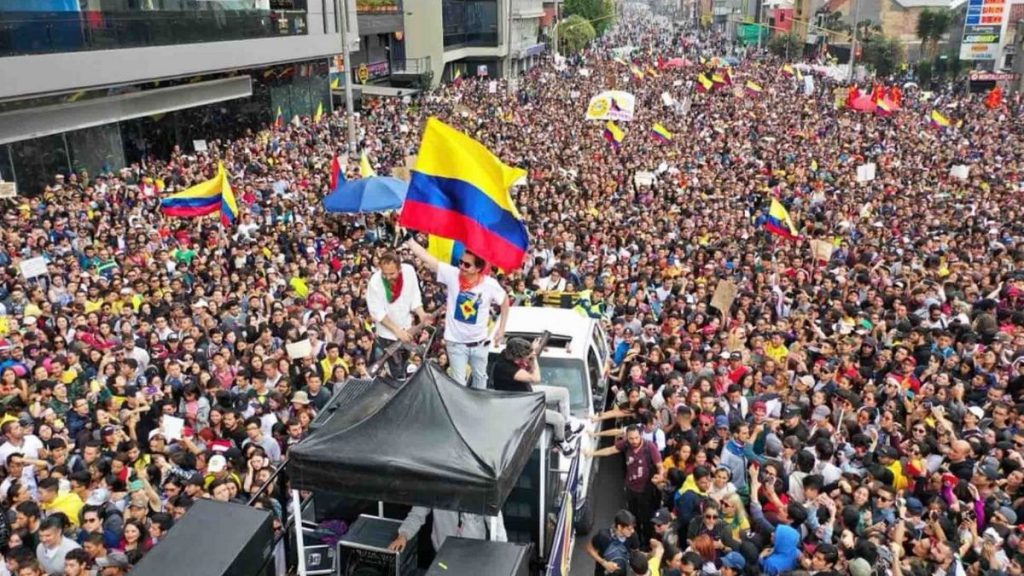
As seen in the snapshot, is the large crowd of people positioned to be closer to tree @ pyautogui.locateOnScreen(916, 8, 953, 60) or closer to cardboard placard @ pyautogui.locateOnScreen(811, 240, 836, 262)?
cardboard placard @ pyautogui.locateOnScreen(811, 240, 836, 262)

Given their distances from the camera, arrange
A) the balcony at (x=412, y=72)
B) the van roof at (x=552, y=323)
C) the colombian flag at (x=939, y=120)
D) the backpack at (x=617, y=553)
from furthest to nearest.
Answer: the balcony at (x=412, y=72) → the colombian flag at (x=939, y=120) → the van roof at (x=552, y=323) → the backpack at (x=617, y=553)

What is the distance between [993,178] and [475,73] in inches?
1783

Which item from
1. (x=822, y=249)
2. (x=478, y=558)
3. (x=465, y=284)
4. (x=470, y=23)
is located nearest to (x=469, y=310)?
(x=465, y=284)

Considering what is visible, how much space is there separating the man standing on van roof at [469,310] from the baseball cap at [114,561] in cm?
266

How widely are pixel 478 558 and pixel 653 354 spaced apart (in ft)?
18.5

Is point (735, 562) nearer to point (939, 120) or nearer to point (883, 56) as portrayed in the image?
point (939, 120)

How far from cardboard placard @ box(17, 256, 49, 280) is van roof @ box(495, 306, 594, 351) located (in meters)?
7.02

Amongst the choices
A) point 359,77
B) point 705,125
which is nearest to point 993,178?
point 705,125

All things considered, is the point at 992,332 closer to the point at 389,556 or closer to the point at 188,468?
the point at 389,556

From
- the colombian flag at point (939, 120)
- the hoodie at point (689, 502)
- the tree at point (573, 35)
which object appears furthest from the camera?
the tree at point (573, 35)

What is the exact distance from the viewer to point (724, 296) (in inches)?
446

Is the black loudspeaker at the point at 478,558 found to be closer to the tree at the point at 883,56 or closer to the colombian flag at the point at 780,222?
the colombian flag at the point at 780,222

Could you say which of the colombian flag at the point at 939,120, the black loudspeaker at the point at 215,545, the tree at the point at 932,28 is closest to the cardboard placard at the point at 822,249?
the black loudspeaker at the point at 215,545

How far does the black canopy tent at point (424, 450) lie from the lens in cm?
426
